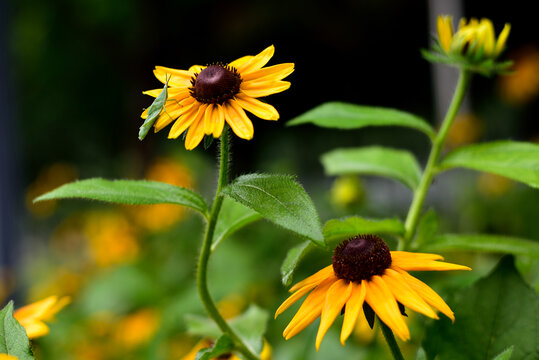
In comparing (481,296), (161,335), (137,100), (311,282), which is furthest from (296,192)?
(137,100)

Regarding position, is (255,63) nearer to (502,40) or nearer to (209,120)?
(209,120)

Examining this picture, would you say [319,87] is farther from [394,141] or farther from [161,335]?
[161,335]

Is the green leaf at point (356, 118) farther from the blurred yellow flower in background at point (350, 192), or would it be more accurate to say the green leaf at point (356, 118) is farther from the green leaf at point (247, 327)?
the blurred yellow flower in background at point (350, 192)

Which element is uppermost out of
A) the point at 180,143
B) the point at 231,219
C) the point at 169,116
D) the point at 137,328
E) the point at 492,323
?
the point at 169,116

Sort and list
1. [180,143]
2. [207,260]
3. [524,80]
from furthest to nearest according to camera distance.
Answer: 1. [180,143]
2. [524,80]
3. [207,260]

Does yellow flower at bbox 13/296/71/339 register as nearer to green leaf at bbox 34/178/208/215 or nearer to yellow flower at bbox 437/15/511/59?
green leaf at bbox 34/178/208/215

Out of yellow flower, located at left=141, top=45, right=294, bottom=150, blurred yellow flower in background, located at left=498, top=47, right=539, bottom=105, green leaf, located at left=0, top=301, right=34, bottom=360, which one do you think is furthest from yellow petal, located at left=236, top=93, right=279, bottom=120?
blurred yellow flower in background, located at left=498, top=47, right=539, bottom=105

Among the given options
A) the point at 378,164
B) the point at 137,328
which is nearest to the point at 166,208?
the point at 137,328

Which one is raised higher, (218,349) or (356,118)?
(356,118)
